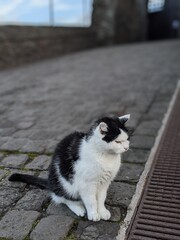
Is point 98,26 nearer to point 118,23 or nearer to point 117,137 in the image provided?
point 118,23

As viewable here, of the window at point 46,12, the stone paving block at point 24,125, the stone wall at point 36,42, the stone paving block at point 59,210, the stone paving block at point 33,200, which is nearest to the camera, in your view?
the stone paving block at point 59,210

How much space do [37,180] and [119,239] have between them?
91cm

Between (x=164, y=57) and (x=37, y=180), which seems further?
(x=164, y=57)

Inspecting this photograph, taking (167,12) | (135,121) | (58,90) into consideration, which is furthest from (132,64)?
(167,12)

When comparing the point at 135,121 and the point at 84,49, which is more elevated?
the point at 135,121

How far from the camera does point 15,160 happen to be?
3498 millimetres

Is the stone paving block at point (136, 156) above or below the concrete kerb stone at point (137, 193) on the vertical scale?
below

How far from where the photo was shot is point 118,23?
53.9 ft

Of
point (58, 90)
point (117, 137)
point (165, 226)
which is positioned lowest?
point (58, 90)

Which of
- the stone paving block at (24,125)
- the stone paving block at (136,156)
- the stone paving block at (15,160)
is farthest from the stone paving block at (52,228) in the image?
the stone paving block at (24,125)

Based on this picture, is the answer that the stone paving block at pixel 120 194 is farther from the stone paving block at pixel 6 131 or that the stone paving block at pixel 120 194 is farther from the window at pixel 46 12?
the window at pixel 46 12

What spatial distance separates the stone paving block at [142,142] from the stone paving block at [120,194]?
35.6 inches

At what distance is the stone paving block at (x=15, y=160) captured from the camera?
11.2 feet

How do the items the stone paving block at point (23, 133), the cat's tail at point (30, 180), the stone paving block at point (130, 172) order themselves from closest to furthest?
the cat's tail at point (30, 180), the stone paving block at point (130, 172), the stone paving block at point (23, 133)
